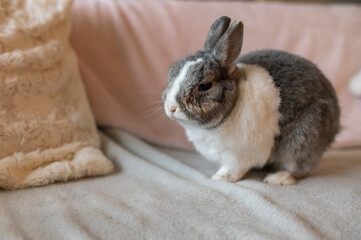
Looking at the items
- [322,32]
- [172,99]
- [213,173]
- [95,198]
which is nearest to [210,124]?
[172,99]

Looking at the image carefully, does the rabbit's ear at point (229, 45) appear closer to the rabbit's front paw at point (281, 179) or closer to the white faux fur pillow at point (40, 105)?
the rabbit's front paw at point (281, 179)

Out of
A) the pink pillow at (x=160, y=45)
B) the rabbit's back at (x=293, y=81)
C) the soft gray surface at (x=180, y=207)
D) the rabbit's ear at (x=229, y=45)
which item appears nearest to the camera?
the soft gray surface at (x=180, y=207)

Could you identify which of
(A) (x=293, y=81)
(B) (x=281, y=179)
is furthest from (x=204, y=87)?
(B) (x=281, y=179)

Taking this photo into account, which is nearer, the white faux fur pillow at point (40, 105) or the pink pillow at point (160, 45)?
the white faux fur pillow at point (40, 105)

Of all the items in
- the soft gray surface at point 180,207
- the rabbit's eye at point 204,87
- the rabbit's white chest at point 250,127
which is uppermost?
the rabbit's eye at point 204,87

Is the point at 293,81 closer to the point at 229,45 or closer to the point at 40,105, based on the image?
the point at 229,45

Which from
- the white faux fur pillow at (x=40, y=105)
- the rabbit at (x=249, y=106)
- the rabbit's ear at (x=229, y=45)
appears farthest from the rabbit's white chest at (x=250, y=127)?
the white faux fur pillow at (x=40, y=105)

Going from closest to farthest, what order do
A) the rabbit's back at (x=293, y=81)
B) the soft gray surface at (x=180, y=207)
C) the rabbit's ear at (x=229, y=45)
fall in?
the soft gray surface at (x=180, y=207), the rabbit's ear at (x=229, y=45), the rabbit's back at (x=293, y=81)

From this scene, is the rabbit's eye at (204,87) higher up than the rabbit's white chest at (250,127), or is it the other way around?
the rabbit's eye at (204,87)

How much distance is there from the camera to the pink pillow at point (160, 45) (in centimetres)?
155

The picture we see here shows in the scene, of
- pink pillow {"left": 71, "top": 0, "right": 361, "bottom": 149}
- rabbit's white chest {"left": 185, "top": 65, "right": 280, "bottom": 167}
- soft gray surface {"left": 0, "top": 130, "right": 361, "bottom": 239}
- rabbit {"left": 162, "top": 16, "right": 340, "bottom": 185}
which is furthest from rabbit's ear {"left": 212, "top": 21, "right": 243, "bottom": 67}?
pink pillow {"left": 71, "top": 0, "right": 361, "bottom": 149}

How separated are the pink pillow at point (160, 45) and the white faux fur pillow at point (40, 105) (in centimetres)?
21

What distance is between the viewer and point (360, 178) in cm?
125

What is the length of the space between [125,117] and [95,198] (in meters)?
0.56
